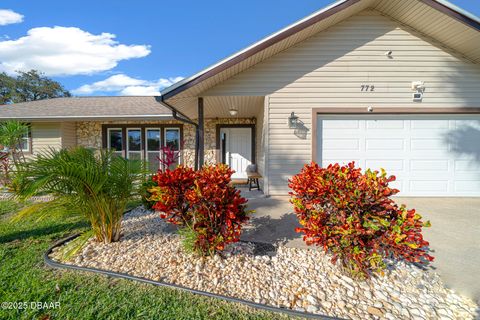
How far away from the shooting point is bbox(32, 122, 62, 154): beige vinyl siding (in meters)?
8.90

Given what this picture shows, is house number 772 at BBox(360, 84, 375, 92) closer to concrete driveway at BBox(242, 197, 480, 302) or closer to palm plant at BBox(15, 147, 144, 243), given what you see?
concrete driveway at BBox(242, 197, 480, 302)

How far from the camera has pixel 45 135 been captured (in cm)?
897

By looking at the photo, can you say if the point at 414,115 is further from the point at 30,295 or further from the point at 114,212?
the point at 30,295

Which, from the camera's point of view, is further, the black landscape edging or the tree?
the tree

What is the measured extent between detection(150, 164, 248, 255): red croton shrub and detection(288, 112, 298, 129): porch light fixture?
10.9ft

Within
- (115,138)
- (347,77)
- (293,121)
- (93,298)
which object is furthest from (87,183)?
(115,138)

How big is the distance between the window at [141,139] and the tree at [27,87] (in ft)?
101

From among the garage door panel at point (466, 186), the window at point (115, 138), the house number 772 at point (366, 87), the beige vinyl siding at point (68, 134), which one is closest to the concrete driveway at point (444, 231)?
the garage door panel at point (466, 186)

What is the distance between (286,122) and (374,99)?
2267mm

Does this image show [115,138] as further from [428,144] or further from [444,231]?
[428,144]

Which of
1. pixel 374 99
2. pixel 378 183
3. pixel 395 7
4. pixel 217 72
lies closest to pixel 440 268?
pixel 378 183

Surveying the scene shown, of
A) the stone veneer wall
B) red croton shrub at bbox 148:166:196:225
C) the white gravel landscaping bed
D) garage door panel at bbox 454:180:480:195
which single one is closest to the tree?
the stone veneer wall

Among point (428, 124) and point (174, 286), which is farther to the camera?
point (428, 124)

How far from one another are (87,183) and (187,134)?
7011mm
